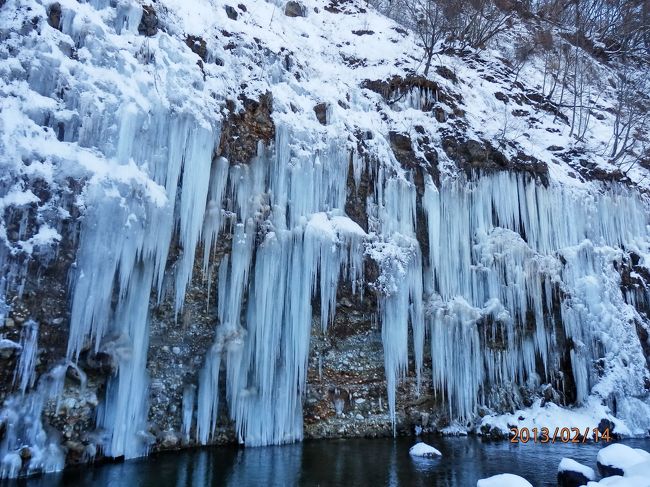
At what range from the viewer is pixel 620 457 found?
7.07m

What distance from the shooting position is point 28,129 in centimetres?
708

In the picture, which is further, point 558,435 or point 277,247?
point 558,435

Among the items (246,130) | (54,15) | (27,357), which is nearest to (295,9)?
(246,130)

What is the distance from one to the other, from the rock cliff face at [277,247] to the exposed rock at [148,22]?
0.13 ft

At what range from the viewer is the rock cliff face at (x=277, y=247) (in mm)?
7098

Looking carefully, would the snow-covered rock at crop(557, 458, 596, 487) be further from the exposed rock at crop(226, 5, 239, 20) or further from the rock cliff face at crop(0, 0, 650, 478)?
the exposed rock at crop(226, 5, 239, 20)

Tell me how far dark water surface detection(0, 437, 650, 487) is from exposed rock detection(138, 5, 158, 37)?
747 cm

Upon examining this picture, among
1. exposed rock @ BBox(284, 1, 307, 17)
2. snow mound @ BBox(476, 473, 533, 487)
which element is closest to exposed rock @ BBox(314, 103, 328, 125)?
exposed rock @ BBox(284, 1, 307, 17)

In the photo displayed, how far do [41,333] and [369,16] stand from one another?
1419cm

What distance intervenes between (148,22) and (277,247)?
4.88m

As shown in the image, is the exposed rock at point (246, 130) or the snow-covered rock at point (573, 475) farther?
the exposed rock at point (246, 130)

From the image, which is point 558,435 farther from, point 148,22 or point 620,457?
point 148,22

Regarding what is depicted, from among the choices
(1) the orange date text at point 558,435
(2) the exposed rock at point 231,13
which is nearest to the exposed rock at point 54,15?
(2) the exposed rock at point 231,13

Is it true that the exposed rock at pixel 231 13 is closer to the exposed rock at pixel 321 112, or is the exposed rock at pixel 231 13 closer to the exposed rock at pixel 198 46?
the exposed rock at pixel 198 46
